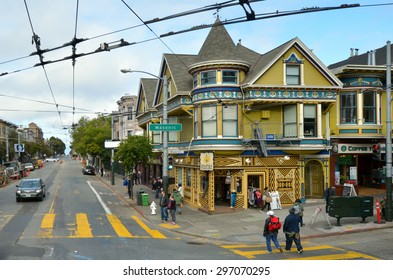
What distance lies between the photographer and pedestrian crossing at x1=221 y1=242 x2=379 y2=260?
45.0 ft

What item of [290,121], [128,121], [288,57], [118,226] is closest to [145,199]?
[118,226]

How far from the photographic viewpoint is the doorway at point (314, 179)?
27500 millimetres

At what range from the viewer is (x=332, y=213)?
19.2 metres

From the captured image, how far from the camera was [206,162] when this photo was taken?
25.3 metres

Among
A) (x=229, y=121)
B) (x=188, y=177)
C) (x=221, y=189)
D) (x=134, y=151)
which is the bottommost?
(x=221, y=189)

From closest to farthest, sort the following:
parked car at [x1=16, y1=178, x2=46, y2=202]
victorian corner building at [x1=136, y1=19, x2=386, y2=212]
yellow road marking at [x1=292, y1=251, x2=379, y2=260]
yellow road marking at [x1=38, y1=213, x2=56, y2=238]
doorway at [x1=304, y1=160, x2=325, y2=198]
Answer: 1. yellow road marking at [x1=292, y1=251, x2=379, y2=260]
2. yellow road marking at [x1=38, y1=213, x2=56, y2=238]
3. victorian corner building at [x1=136, y1=19, x2=386, y2=212]
4. doorway at [x1=304, y1=160, x2=325, y2=198]
5. parked car at [x1=16, y1=178, x2=46, y2=202]

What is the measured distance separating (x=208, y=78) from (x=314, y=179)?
31.7 ft

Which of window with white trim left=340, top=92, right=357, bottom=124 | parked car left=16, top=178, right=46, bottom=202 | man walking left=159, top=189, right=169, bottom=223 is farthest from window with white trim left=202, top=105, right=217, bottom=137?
parked car left=16, top=178, right=46, bottom=202

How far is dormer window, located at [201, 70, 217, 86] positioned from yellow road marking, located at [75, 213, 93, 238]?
1062 cm

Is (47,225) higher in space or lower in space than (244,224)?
higher

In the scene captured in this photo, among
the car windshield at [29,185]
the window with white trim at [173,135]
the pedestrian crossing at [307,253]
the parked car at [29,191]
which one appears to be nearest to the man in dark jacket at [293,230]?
the pedestrian crossing at [307,253]

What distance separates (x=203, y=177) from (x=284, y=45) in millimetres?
9721

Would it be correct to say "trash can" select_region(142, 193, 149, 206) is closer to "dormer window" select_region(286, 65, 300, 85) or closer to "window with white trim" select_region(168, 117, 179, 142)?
"window with white trim" select_region(168, 117, 179, 142)

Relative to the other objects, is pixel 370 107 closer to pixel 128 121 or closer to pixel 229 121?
pixel 229 121
